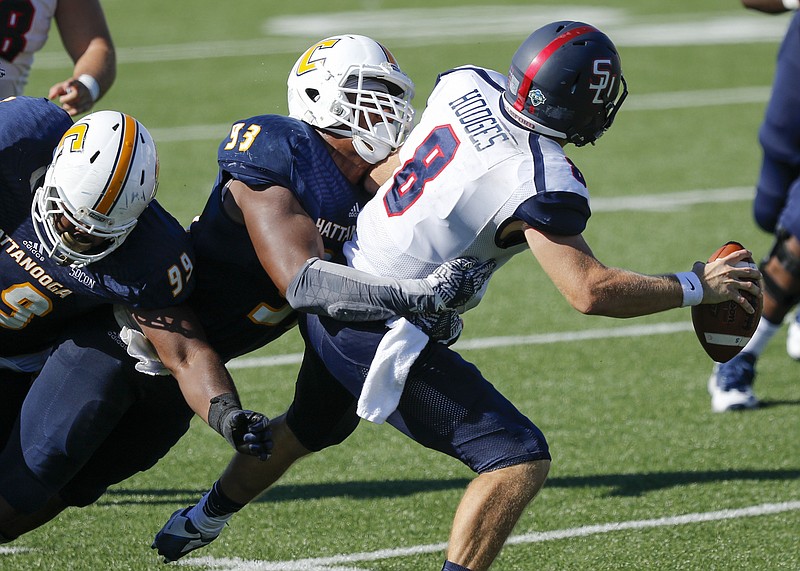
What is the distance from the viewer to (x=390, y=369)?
3.05 meters

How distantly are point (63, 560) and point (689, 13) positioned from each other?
45.3 ft

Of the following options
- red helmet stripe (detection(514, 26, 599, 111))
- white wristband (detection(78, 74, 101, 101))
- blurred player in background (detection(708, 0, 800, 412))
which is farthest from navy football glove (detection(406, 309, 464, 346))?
blurred player in background (detection(708, 0, 800, 412))

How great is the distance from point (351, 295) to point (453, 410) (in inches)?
15.4

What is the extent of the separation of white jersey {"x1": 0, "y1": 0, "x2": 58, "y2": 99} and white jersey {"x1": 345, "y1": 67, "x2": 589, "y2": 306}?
184 centimetres

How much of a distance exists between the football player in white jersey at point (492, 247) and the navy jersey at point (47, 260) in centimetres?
43

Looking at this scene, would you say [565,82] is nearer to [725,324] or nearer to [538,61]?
[538,61]

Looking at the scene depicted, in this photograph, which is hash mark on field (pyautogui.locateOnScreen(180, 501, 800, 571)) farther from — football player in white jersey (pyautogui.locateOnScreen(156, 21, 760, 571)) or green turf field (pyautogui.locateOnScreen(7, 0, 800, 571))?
football player in white jersey (pyautogui.locateOnScreen(156, 21, 760, 571))

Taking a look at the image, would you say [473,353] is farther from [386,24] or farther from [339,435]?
[386,24]

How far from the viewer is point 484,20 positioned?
1498 centimetres

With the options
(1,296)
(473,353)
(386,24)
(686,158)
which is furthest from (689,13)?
(1,296)

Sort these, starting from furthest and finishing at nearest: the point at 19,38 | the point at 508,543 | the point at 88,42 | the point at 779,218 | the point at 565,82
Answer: the point at 779,218 → the point at 88,42 → the point at 19,38 → the point at 508,543 → the point at 565,82

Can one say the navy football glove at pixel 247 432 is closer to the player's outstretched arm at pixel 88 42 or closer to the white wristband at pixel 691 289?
the white wristband at pixel 691 289

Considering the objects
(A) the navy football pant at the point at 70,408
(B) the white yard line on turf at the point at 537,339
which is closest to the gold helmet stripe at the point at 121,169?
(A) the navy football pant at the point at 70,408

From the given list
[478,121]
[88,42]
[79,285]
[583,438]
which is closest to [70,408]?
[79,285]
